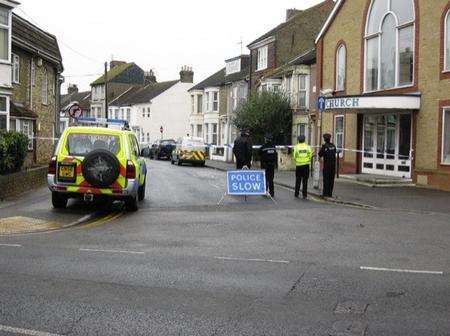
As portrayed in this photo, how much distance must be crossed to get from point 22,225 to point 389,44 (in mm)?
17581

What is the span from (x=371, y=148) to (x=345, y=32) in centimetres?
565

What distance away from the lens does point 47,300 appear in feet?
21.8

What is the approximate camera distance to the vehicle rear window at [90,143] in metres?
14.6

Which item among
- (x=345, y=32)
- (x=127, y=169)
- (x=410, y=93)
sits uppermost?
(x=345, y=32)

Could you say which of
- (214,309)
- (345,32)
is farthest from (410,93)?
(214,309)

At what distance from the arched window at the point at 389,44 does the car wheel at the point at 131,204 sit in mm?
13070

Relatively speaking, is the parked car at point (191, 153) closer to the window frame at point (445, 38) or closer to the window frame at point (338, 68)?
the window frame at point (338, 68)

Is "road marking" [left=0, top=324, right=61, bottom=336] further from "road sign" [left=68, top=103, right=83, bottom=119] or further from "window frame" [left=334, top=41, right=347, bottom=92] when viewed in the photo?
"window frame" [left=334, top=41, right=347, bottom=92]

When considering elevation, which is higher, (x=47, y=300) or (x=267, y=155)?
(x=267, y=155)

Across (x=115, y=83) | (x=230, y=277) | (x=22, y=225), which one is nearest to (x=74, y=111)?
(x=22, y=225)

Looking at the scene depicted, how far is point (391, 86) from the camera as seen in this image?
81.6ft

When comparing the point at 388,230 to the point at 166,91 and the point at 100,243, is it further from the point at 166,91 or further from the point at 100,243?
the point at 166,91

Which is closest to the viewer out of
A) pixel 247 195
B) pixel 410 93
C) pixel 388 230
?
pixel 388 230

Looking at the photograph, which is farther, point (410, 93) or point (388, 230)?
point (410, 93)
